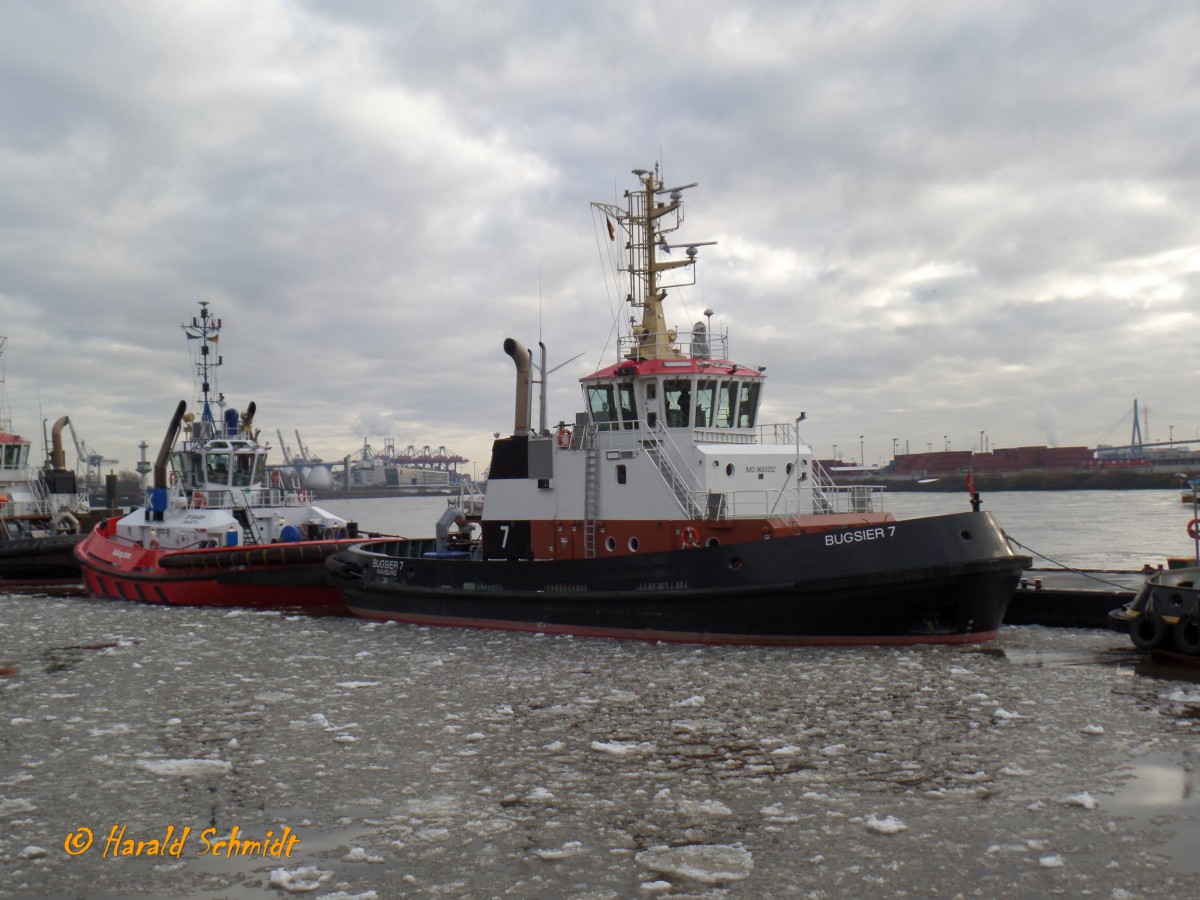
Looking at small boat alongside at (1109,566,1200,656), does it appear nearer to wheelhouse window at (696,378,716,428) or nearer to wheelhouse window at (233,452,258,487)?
wheelhouse window at (696,378,716,428)

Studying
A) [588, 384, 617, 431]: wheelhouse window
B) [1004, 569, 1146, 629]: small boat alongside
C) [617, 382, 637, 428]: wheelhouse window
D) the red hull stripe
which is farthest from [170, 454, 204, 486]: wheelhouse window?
[1004, 569, 1146, 629]: small boat alongside

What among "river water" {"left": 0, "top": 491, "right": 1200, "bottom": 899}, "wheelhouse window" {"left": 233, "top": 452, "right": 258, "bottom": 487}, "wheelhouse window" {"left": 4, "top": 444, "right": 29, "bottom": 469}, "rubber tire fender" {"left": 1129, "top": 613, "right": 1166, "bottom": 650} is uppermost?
"wheelhouse window" {"left": 4, "top": 444, "right": 29, "bottom": 469}

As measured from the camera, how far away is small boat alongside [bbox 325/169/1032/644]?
416 inches

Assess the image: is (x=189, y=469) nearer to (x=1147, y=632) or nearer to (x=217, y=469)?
(x=217, y=469)

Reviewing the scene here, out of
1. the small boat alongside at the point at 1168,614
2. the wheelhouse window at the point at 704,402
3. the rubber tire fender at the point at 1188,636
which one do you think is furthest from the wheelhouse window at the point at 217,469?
the rubber tire fender at the point at 1188,636

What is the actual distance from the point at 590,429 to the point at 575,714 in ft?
18.2

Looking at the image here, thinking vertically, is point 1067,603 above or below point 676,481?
below

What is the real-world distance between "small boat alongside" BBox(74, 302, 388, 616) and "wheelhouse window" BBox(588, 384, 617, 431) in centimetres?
626

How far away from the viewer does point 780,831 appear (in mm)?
5441

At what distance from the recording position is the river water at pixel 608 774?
4.91 m

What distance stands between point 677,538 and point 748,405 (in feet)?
8.14

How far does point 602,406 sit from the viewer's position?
13.1 metres

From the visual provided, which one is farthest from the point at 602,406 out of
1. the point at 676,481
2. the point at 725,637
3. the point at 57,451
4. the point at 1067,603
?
the point at 57,451

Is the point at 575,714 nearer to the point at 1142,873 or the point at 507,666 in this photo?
the point at 507,666
